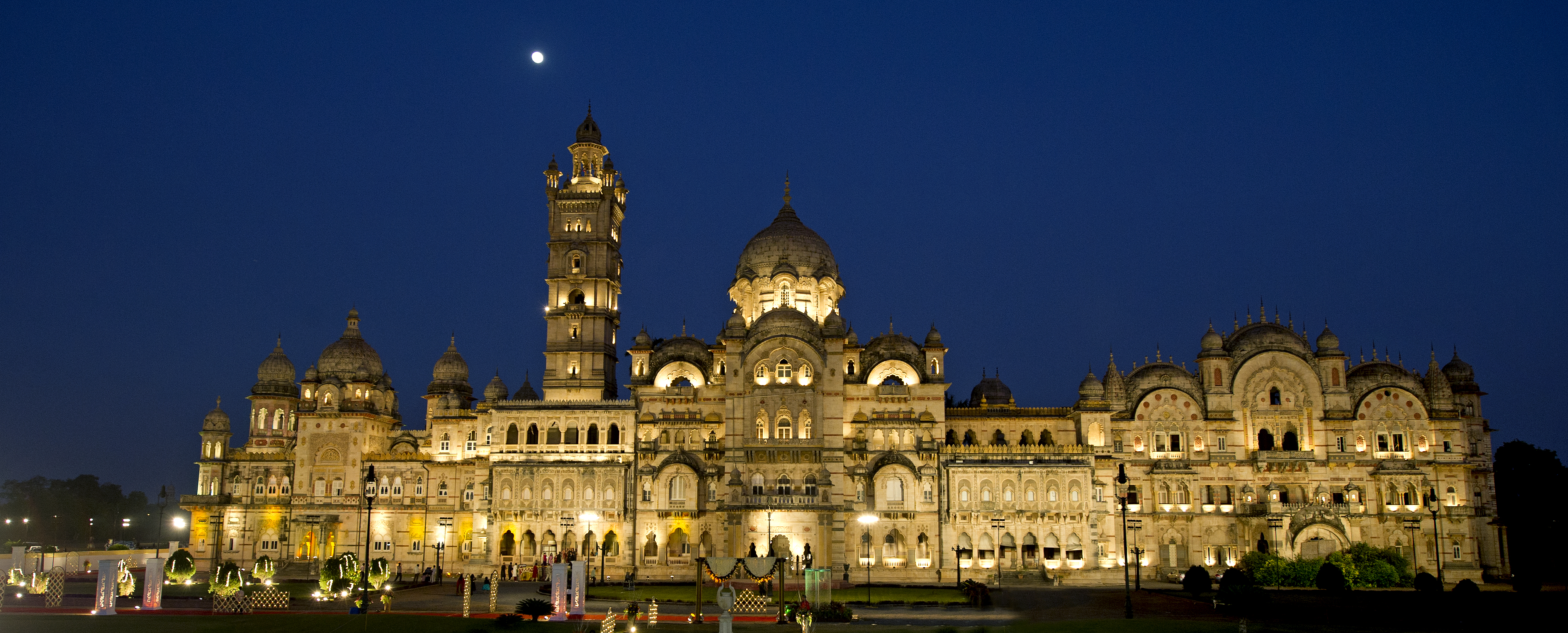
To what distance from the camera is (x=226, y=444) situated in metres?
65.6

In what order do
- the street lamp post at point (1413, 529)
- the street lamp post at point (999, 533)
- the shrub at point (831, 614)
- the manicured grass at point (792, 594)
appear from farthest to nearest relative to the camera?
the street lamp post at point (1413, 529)
the street lamp post at point (999, 533)
the manicured grass at point (792, 594)
the shrub at point (831, 614)

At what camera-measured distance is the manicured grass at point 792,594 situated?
40.9 metres

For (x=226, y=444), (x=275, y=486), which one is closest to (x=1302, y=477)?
(x=275, y=486)

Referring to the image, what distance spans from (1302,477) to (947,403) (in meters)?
19.9

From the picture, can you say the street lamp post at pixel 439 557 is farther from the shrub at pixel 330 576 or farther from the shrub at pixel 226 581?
the shrub at pixel 226 581

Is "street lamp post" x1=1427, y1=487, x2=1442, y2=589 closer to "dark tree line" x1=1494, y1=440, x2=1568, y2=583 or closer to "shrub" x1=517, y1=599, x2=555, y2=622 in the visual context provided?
"dark tree line" x1=1494, y1=440, x2=1568, y2=583

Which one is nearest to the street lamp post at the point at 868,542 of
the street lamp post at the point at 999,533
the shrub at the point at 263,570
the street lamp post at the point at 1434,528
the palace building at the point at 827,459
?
the palace building at the point at 827,459

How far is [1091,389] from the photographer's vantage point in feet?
192

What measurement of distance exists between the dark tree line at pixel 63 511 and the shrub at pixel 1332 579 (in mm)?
85757

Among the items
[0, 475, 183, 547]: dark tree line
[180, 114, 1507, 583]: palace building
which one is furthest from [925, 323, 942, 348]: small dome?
[0, 475, 183, 547]: dark tree line

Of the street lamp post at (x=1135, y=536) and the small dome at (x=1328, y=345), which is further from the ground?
the small dome at (x=1328, y=345)

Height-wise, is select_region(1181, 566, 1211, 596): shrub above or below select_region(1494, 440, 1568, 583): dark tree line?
below

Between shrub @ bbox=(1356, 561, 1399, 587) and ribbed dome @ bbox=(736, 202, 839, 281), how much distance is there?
2947 centimetres

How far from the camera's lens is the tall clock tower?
61.2 metres
